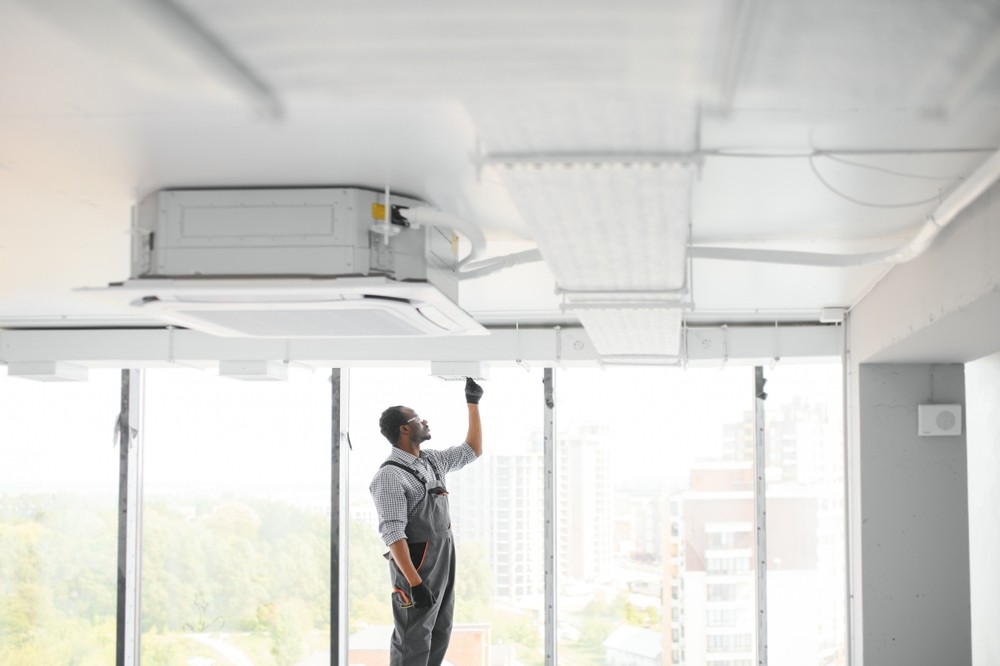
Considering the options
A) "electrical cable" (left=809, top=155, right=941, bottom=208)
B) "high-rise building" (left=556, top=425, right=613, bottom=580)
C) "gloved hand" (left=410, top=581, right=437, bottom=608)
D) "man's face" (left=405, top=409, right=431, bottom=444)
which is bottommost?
"gloved hand" (left=410, top=581, right=437, bottom=608)

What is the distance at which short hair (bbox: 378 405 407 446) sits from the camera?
4.64 meters

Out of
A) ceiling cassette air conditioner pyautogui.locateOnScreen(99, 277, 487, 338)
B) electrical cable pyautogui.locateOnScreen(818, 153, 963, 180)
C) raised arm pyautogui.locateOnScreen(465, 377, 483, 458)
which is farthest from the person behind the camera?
raised arm pyautogui.locateOnScreen(465, 377, 483, 458)

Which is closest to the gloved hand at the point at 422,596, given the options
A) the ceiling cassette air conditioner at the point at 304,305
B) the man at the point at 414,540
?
the man at the point at 414,540

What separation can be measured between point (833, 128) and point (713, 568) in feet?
13.9

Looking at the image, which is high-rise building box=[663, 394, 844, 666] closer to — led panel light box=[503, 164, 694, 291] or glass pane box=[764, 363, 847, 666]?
glass pane box=[764, 363, 847, 666]

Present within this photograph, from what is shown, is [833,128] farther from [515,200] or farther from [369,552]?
[369,552]

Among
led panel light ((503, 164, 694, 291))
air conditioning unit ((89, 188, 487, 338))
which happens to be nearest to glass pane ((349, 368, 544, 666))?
led panel light ((503, 164, 694, 291))

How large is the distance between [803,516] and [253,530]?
331cm

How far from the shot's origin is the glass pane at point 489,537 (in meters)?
6.19

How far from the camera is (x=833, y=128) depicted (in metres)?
2.32

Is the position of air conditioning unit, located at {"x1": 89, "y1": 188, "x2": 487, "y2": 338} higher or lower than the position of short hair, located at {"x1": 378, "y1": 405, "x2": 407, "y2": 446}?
higher

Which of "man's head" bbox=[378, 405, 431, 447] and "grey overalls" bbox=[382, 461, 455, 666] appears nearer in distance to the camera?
"grey overalls" bbox=[382, 461, 455, 666]

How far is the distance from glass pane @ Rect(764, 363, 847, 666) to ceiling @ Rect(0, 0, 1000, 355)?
2439 millimetres

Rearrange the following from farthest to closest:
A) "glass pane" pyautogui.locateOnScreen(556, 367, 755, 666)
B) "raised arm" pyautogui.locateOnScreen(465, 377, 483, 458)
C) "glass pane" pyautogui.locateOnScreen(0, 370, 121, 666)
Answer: "glass pane" pyautogui.locateOnScreen(0, 370, 121, 666)
"glass pane" pyautogui.locateOnScreen(556, 367, 755, 666)
"raised arm" pyautogui.locateOnScreen(465, 377, 483, 458)
